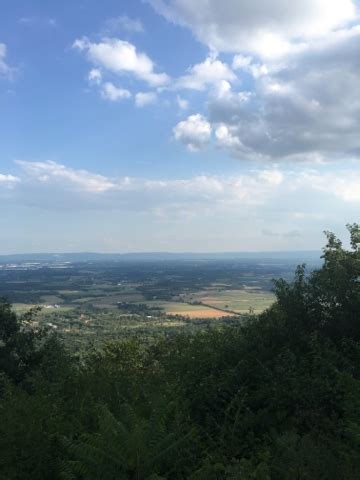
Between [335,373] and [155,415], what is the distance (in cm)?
693

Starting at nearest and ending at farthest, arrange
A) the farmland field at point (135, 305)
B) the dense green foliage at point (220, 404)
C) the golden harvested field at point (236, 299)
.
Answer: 1. the dense green foliage at point (220, 404)
2. the farmland field at point (135, 305)
3. the golden harvested field at point (236, 299)

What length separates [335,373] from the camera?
1424cm

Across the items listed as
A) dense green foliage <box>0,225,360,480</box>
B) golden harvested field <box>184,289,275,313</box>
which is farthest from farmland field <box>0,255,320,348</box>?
dense green foliage <box>0,225,360,480</box>

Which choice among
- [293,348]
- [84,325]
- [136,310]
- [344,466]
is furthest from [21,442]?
[136,310]

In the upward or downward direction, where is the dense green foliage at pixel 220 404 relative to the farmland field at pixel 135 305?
upward

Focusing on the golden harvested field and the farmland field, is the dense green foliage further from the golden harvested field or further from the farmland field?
the golden harvested field

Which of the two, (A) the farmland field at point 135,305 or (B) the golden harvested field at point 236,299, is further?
(B) the golden harvested field at point 236,299

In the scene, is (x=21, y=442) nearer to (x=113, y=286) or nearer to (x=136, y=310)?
(x=136, y=310)

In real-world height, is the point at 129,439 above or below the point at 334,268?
below

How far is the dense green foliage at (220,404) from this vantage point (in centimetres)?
899

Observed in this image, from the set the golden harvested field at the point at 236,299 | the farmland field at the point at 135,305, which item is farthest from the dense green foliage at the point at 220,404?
the golden harvested field at the point at 236,299

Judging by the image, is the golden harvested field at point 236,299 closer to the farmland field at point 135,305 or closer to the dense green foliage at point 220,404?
the farmland field at point 135,305

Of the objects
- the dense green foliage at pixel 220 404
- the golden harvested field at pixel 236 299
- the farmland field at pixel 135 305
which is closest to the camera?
the dense green foliage at pixel 220 404

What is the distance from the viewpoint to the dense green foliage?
899cm
